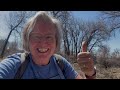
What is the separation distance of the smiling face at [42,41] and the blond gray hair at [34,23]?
0.8 inches

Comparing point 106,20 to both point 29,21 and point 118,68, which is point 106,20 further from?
point 29,21

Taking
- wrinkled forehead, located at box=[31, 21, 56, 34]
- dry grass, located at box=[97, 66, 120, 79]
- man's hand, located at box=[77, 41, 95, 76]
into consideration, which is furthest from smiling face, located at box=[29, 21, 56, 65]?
dry grass, located at box=[97, 66, 120, 79]

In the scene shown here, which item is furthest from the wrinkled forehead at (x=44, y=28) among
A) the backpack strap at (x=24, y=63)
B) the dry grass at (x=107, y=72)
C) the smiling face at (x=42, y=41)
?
the dry grass at (x=107, y=72)

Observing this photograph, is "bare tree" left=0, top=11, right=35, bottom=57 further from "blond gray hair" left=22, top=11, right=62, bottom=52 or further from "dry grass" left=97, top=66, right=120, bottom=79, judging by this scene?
"dry grass" left=97, top=66, right=120, bottom=79

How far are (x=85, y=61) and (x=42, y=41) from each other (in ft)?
1.01

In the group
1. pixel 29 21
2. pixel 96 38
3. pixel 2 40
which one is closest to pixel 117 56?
pixel 96 38

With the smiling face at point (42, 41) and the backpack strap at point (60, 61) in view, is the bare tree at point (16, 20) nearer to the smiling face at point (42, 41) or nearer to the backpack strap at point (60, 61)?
the smiling face at point (42, 41)

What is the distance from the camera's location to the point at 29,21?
133 centimetres

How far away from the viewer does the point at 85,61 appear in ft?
4.45

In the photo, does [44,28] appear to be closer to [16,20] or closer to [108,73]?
[16,20]

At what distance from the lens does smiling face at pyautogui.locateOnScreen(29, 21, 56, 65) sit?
1.33 m

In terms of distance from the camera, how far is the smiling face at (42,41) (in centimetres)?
133

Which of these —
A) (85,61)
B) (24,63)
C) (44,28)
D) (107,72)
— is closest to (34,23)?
(44,28)
